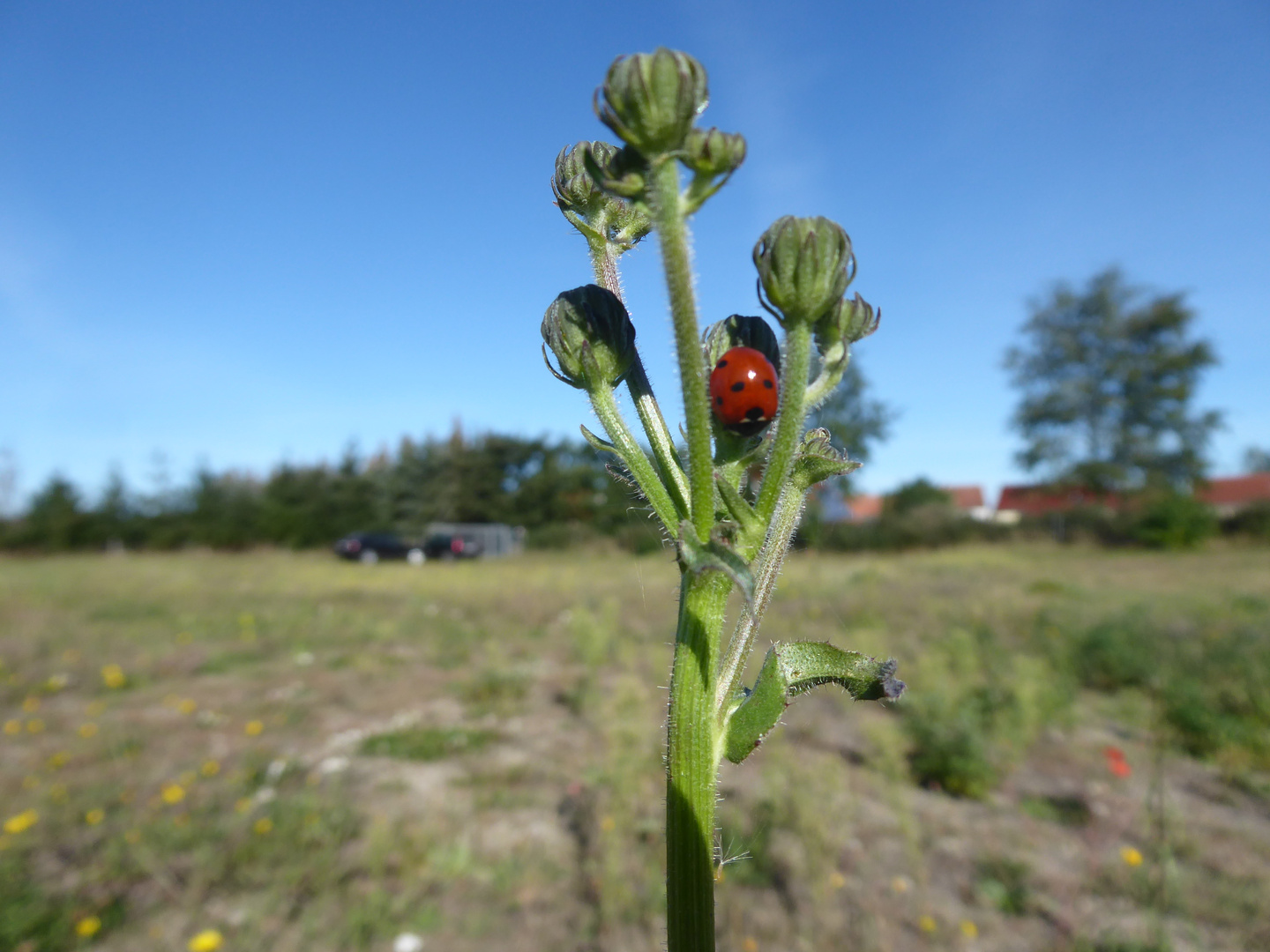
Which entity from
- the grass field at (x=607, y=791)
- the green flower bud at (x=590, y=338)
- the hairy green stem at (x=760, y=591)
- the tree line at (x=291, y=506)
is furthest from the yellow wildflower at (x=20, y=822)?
the tree line at (x=291, y=506)

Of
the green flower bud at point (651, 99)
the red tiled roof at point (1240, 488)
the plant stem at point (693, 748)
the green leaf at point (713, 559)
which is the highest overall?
the red tiled roof at point (1240, 488)

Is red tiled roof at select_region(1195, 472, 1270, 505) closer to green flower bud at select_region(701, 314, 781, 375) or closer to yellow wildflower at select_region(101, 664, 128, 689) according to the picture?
yellow wildflower at select_region(101, 664, 128, 689)

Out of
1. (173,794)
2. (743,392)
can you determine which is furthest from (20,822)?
(743,392)

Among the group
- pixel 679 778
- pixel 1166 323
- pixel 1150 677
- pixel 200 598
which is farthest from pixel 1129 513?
pixel 679 778

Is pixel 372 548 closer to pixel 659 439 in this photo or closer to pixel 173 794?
pixel 173 794

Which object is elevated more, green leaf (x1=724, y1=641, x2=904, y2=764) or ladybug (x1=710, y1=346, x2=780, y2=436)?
ladybug (x1=710, y1=346, x2=780, y2=436)

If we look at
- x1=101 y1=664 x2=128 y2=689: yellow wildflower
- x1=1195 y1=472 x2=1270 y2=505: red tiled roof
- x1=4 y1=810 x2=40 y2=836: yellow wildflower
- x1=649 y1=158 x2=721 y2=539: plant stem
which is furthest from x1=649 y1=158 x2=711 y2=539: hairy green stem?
x1=1195 y1=472 x2=1270 y2=505: red tiled roof

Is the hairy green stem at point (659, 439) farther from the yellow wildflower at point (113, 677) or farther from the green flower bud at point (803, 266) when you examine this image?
the yellow wildflower at point (113, 677)
